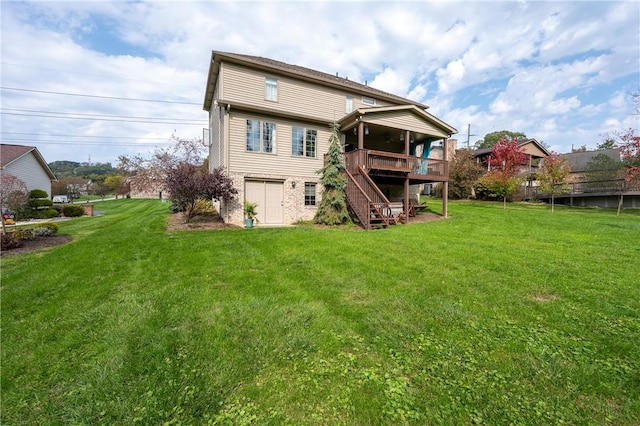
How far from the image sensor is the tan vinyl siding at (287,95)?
12.3 metres

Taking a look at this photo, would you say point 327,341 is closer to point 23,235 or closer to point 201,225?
point 201,225

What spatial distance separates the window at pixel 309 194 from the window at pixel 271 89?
4.62m

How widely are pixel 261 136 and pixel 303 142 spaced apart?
2341 mm

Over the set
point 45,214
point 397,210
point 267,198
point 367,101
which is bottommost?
point 45,214

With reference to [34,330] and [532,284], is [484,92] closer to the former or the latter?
[532,284]

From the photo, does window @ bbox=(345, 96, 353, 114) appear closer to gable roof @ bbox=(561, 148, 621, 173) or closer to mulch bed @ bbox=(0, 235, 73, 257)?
mulch bed @ bbox=(0, 235, 73, 257)

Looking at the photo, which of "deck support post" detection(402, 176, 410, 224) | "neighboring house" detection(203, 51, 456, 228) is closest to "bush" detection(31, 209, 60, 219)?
"neighboring house" detection(203, 51, 456, 228)

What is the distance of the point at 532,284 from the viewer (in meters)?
4.63

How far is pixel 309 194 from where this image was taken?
1455cm

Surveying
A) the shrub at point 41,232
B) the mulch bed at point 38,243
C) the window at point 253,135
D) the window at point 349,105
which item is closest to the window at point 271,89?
the window at point 253,135

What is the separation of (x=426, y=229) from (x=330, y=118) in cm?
833

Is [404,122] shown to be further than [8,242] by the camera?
Yes

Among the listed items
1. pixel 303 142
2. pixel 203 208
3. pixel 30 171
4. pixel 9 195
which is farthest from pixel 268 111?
pixel 30 171

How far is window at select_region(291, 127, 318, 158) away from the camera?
14.0 m
